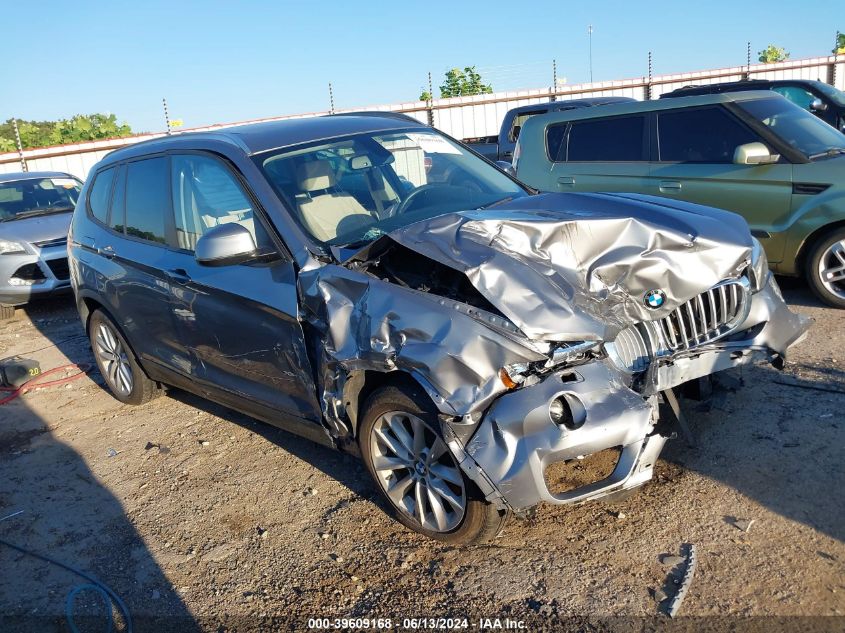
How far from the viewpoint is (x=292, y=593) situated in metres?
3.16

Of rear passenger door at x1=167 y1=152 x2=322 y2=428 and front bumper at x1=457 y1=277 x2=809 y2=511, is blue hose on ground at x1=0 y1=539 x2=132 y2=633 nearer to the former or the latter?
rear passenger door at x1=167 y1=152 x2=322 y2=428

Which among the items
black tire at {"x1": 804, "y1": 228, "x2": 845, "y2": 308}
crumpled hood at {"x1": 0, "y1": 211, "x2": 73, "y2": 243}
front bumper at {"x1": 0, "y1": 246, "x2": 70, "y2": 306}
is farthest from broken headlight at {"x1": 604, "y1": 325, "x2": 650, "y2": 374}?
crumpled hood at {"x1": 0, "y1": 211, "x2": 73, "y2": 243}

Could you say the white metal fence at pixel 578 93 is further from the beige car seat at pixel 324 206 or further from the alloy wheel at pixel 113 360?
the beige car seat at pixel 324 206

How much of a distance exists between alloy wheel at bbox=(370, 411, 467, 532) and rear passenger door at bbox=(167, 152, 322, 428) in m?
0.45

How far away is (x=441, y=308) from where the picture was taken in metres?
2.98

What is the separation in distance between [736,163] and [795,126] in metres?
0.61

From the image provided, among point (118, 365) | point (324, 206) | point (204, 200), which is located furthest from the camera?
point (118, 365)

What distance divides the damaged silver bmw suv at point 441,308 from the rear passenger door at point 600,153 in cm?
274

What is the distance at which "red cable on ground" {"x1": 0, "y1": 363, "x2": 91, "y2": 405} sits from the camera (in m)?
6.41

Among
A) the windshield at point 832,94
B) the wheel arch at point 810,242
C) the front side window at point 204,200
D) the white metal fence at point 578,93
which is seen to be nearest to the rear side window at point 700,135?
the wheel arch at point 810,242

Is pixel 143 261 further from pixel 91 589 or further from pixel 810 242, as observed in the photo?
pixel 810 242

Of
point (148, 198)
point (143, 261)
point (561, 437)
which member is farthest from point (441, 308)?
point (148, 198)

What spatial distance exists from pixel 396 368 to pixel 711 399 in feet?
6.78

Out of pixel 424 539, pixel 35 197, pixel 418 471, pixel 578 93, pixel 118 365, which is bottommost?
pixel 424 539
